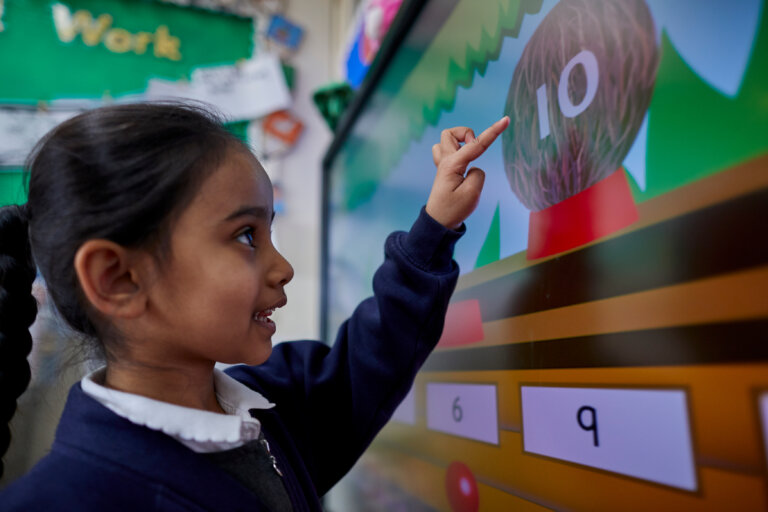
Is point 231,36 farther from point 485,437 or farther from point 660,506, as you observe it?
point 660,506

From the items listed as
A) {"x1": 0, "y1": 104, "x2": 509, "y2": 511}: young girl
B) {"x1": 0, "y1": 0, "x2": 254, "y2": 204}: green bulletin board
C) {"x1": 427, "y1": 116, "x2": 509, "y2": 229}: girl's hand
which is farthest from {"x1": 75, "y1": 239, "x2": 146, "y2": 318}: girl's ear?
{"x1": 0, "y1": 0, "x2": 254, "y2": 204}: green bulletin board

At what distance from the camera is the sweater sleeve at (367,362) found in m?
0.48

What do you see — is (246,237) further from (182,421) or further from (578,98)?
(578,98)

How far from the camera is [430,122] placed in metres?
0.66

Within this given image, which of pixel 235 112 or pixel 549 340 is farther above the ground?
pixel 235 112

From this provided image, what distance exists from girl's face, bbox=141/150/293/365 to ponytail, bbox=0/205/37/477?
198 millimetres

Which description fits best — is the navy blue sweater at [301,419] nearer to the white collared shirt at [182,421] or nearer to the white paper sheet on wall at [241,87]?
the white collared shirt at [182,421]

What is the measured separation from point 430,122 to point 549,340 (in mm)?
353

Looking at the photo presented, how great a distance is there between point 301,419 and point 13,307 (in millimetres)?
318

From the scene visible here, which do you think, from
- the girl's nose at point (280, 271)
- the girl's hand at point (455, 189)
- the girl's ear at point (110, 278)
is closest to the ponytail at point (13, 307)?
the girl's ear at point (110, 278)

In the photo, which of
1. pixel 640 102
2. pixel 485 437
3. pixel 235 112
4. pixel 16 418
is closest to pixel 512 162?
pixel 640 102

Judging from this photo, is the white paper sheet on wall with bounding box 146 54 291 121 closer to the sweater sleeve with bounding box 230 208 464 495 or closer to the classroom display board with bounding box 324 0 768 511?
the classroom display board with bounding box 324 0 768 511

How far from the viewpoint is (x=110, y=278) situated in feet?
1.39

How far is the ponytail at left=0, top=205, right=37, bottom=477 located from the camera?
52 cm
